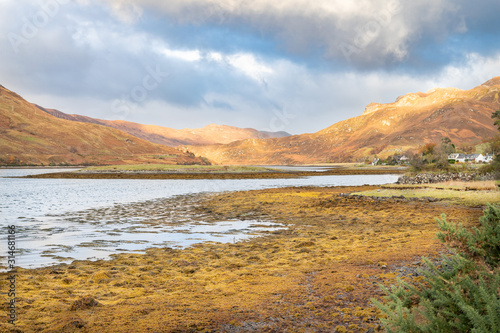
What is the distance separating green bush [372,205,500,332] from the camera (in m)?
4.00

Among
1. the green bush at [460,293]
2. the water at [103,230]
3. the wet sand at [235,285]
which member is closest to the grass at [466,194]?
the wet sand at [235,285]

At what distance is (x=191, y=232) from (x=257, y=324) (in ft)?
41.6

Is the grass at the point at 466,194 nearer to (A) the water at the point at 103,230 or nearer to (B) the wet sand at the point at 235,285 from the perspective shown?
(B) the wet sand at the point at 235,285

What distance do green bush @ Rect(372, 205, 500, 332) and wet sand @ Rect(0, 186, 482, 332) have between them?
1465 mm

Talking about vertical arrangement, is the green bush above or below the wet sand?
above

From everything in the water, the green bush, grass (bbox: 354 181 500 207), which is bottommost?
the water

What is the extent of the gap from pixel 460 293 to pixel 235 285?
595 centimetres

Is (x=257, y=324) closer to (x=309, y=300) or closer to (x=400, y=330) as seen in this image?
(x=309, y=300)

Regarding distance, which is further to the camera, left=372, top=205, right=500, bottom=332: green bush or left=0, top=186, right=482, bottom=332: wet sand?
left=0, top=186, right=482, bottom=332: wet sand

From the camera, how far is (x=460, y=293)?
183 inches

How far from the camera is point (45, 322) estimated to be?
23.3 ft

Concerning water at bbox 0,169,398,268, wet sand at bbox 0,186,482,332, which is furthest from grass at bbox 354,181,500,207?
water at bbox 0,169,398,268

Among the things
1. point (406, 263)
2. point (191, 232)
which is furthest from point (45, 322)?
point (191, 232)

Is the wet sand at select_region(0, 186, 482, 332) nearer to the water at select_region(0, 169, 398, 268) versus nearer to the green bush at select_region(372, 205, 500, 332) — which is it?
the green bush at select_region(372, 205, 500, 332)
